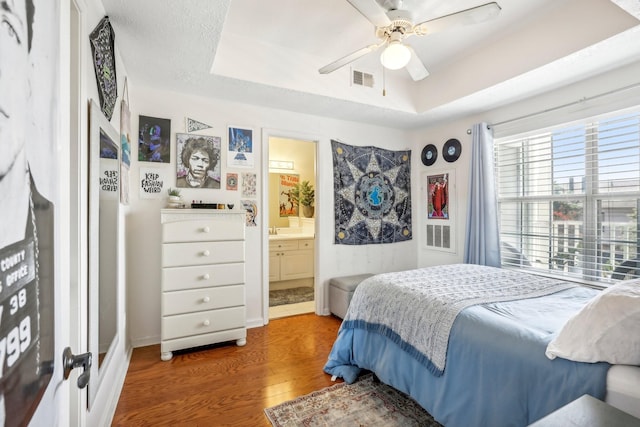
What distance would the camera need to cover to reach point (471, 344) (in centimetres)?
140

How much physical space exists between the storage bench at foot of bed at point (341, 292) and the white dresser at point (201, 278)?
109 cm

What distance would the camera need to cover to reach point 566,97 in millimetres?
2598

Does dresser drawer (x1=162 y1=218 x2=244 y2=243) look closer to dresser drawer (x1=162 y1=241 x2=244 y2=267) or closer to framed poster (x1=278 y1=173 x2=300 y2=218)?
dresser drawer (x1=162 y1=241 x2=244 y2=267)

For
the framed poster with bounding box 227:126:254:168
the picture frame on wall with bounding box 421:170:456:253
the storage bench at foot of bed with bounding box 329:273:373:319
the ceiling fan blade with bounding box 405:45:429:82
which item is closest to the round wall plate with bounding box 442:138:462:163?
the picture frame on wall with bounding box 421:170:456:253

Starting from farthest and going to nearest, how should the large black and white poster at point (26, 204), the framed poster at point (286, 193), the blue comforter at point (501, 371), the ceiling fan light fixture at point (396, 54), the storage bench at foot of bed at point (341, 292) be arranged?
the framed poster at point (286, 193) → the storage bench at foot of bed at point (341, 292) → the ceiling fan light fixture at point (396, 54) → the blue comforter at point (501, 371) → the large black and white poster at point (26, 204)

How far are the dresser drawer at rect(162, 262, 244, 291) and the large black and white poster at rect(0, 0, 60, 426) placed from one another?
198 cm

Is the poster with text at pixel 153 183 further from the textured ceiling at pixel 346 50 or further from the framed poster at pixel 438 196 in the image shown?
the framed poster at pixel 438 196

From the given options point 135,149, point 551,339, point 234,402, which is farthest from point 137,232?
point 551,339

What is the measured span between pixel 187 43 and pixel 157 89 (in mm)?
932

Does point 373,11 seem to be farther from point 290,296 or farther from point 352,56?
point 290,296

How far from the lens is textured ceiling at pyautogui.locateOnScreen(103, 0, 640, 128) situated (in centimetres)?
189

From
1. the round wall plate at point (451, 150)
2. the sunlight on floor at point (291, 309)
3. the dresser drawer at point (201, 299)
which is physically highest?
the round wall plate at point (451, 150)

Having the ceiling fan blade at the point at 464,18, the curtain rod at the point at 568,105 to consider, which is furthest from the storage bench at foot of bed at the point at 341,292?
the ceiling fan blade at the point at 464,18

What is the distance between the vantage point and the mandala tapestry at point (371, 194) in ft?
11.7
